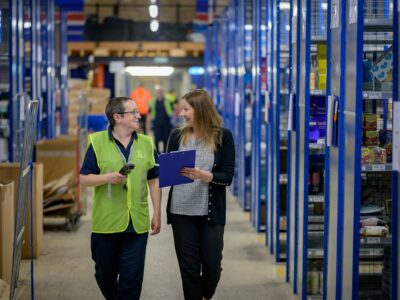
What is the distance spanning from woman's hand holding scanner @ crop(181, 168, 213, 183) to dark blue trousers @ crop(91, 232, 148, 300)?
1.56 feet

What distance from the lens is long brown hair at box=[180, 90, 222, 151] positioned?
580cm

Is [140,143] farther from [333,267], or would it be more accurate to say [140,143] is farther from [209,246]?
[333,267]

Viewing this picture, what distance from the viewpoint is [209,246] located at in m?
5.80

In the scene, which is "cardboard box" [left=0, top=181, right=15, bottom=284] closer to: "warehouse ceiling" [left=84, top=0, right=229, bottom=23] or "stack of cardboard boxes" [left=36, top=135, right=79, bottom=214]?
"stack of cardboard boxes" [left=36, top=135, right=79, bottom=214]

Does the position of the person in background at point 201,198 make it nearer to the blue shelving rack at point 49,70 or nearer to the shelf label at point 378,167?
the shelf label at point 378,167

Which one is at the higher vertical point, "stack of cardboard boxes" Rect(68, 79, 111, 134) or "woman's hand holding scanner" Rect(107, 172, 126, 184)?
"stack of cardboard boxes" Rect(68, 79, 111, 134)

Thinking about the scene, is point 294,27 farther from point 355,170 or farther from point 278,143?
point 355,170

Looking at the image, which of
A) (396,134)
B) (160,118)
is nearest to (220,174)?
(396,134)

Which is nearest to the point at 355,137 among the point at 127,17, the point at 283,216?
the point at 283,216

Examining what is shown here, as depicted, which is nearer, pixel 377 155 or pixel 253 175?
pixel 377 155

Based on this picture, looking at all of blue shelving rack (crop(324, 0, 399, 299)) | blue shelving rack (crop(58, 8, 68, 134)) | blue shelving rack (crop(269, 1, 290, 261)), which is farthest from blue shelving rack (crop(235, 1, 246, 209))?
blue shelving rack (crop(58, 8, 68, 134))

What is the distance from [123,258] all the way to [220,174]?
0.85 m

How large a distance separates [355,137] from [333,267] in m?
1.07

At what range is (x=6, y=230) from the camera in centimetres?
676
